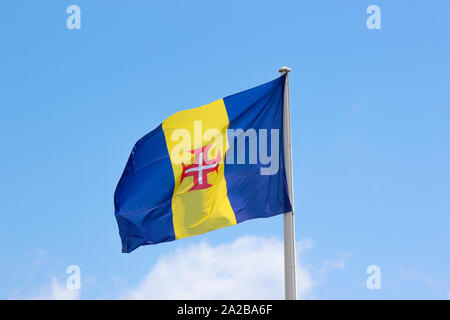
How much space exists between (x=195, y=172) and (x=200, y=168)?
152 mm

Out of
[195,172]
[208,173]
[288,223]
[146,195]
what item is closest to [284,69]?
[208,173]

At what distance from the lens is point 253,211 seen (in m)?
15.1

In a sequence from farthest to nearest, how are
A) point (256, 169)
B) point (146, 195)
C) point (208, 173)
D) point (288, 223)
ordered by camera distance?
point (146, 195)
point (208, 173)
point (256, 169)
point (288, 223)

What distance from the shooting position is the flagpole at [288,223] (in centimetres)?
1393

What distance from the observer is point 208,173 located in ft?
51.9

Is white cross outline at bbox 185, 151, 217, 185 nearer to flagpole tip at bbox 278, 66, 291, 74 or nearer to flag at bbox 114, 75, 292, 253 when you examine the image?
flag at bbox 114, 75, 292, 253

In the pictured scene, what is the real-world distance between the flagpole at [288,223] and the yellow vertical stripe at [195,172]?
48.5 inches

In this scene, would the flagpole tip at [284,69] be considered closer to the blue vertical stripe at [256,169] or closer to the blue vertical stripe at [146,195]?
the blue vertical stripe at [256,169]

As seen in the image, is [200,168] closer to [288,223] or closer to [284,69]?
[288,223]

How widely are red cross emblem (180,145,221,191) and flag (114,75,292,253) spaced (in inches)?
0.9

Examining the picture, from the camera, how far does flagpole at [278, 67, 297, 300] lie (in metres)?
13.9
